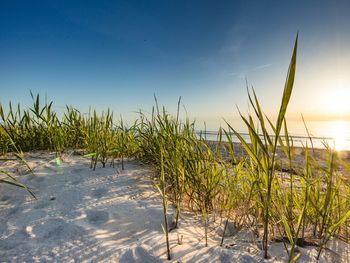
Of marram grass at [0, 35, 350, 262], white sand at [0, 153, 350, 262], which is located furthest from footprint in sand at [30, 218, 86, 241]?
marram grass at [0, 35, 350, 262]

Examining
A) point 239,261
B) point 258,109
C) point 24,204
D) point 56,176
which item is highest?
point 258,109

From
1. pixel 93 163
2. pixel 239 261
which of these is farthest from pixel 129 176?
pixel 239 261

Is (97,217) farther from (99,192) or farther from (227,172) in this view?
(227,172)

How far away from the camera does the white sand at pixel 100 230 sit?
2.91ft

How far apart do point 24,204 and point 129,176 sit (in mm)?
759

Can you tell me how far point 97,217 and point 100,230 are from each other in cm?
15

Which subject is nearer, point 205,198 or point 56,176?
point 205,198

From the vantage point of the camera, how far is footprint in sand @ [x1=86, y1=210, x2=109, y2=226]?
3.78ft

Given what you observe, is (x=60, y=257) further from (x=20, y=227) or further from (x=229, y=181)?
(x=229, y=181)

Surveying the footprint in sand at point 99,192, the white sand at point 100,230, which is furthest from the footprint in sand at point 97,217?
the footprint in sand at point 99,192

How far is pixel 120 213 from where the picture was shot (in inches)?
49.1

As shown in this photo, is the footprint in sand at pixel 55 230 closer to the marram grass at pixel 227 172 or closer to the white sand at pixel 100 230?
the white sand at pixel 100 230

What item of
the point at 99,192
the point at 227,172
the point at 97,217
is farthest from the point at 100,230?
the point at 227,172

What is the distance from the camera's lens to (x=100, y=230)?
1.07 m
